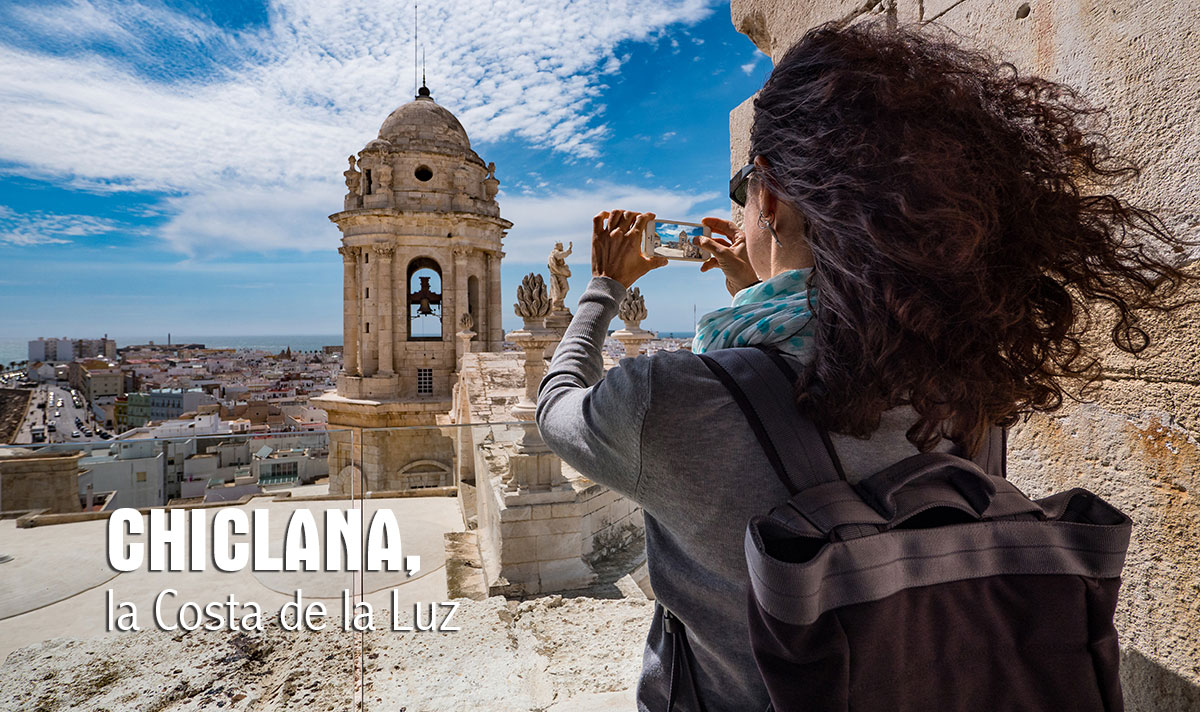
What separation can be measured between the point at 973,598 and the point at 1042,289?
1.49 feet

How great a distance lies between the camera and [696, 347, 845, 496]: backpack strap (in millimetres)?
756

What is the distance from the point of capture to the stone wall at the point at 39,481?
226 cm

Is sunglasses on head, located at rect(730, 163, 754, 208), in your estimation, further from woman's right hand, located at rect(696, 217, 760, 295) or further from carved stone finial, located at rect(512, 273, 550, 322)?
carved stone finial, located at rect(512, 273, 550, 322)

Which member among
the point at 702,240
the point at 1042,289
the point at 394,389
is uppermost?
the point at 702,240

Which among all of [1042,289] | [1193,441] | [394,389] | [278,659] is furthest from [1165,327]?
[394,389]

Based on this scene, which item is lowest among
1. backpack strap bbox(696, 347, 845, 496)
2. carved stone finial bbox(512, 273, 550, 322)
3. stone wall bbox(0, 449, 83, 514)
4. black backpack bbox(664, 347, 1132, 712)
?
stone wall bbox(0, 449, 83, 514)

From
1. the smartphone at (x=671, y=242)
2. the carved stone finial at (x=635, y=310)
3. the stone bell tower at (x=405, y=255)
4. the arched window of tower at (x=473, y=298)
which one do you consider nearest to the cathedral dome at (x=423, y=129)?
the stone bell tower at (x=405, y=255)

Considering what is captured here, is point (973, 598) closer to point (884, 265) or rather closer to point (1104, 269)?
point (884, 265)

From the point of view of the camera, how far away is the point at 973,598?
2.48 ft

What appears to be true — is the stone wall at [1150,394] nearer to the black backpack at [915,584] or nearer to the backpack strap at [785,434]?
the black backpack at [915,584]

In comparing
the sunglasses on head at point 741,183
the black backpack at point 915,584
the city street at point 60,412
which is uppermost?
the sunglasses on head at point 741,183

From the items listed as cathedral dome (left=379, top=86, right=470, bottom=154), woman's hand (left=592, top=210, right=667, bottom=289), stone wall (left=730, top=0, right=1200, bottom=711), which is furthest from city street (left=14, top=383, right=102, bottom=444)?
stone wall (left=730, top=0, right=1200, bottom=711)

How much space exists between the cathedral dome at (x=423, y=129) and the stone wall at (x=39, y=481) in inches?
765

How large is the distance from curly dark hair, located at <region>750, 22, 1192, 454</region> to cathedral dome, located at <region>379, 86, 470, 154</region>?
69.2ft
